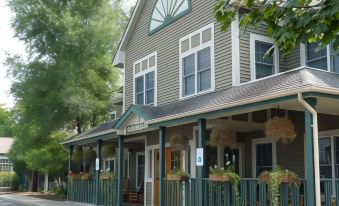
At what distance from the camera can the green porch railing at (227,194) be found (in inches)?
389

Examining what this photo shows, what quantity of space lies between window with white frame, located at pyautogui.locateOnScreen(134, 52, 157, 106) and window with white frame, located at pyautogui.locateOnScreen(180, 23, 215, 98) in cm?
204

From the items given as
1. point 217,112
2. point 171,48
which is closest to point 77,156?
point 171,48

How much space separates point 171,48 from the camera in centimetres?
1753

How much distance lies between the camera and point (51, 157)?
27875 millimetres

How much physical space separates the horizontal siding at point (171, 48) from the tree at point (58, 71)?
6894mm

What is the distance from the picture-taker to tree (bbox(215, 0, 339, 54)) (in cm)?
435

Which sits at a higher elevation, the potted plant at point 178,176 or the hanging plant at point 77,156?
the hanging plant at point 77,156

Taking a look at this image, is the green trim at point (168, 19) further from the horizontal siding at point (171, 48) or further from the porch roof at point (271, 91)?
the porch roof at point (271, 91)

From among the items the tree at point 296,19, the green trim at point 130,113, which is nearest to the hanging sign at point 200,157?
the green trim at point 130,113

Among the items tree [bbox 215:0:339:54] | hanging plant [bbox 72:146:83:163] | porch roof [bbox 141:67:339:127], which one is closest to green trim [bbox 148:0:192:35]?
porch roof [bbox 141:67:339:127]

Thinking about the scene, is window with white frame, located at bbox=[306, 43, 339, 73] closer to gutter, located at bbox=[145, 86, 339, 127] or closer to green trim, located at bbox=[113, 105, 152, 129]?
gutter, located at bbox=[145, 86, 339, 127]

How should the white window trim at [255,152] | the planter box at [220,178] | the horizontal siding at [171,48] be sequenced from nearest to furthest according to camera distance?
the planter box at [220,178] < the white window trim at [255,152] < the horizontal siding at [171,48]

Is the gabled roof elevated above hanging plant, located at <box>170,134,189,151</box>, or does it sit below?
above

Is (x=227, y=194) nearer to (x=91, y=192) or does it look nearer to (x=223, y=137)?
(x=223, y=137)
